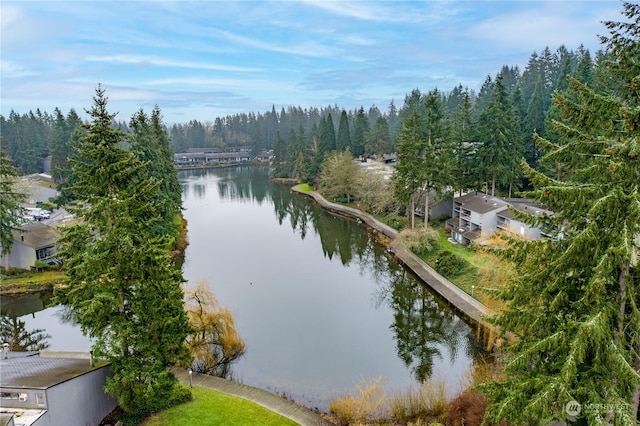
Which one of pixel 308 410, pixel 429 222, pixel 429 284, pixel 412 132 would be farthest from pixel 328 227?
pixel 308 410

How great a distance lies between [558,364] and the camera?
9.66 meters

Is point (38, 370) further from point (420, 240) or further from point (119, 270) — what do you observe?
point (420, 240)

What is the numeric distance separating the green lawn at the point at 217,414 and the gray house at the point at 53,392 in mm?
2233

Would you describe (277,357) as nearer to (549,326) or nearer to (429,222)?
(549,326)

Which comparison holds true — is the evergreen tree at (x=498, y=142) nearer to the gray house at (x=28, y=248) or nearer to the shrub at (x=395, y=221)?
the shrub at (x=395, y=221)

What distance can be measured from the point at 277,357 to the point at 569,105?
19.5 metres

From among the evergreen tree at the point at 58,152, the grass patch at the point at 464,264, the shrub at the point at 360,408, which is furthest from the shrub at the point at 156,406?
the evergreen tree at the point at 58,152

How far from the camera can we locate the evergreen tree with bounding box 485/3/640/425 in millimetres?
8562

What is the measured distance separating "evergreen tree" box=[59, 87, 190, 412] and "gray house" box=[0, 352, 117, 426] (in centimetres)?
100

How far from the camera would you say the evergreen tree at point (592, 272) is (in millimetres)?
8562

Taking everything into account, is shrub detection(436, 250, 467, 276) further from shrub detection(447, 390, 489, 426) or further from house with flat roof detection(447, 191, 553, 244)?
shrub detection(447, 390, 489, 426)

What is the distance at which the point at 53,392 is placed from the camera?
1408 centimetres

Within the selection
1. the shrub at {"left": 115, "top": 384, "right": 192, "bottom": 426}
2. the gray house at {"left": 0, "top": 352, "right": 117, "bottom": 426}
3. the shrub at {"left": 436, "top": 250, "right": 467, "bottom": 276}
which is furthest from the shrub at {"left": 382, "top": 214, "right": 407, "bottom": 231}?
the gray house at {"left": 0, "top": 352, "right": 117, "bottom": 426}

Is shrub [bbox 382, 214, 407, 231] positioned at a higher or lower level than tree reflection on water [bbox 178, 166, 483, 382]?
higher
